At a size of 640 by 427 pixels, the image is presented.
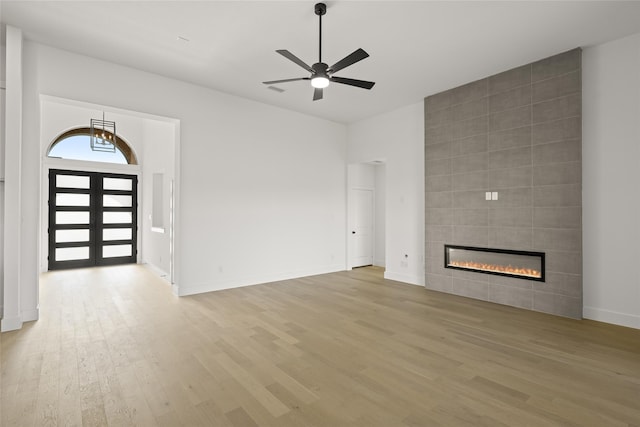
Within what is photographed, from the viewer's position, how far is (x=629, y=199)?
3895 millimetres

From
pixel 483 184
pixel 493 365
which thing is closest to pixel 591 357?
pixel 493 365

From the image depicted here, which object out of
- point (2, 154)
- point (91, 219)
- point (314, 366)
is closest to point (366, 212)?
point (314, 366)

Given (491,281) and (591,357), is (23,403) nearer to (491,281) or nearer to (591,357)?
(591,357)

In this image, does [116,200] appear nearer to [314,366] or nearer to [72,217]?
[72,217]

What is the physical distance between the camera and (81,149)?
7785 mm

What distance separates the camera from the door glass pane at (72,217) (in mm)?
7661

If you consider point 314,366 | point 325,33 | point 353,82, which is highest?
point 325,33

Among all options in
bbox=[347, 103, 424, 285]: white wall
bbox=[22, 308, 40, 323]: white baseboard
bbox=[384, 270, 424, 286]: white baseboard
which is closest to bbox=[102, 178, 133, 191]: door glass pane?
bbox=[22, 308, 40, 323]: white baseboard

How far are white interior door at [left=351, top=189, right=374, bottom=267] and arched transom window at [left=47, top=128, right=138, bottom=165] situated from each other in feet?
20.8

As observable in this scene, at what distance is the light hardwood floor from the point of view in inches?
85.7

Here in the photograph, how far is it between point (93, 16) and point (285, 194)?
4.05m

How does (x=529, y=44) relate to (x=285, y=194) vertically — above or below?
above

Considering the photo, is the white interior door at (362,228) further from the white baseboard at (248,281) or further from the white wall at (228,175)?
the white baseboard at (248,281)

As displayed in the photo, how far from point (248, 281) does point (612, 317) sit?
5472 millimetres
